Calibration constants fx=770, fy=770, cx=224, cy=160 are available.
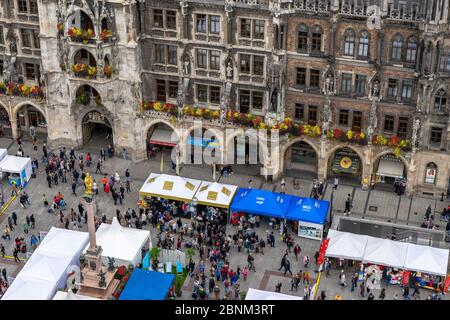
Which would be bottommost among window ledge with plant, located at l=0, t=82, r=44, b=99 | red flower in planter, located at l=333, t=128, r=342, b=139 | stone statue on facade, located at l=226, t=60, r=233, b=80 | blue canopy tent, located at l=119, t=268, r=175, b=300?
blue canopy tent, located at l=119, t=268, r=175, b=300

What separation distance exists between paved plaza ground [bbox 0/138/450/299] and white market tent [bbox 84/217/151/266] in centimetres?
479

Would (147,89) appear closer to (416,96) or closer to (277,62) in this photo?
(277,62)

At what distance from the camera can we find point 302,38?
7256 cm

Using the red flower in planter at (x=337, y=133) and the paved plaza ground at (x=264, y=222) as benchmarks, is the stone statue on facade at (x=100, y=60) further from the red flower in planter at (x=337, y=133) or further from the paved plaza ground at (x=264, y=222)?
the red flower in planter at (x=337, y=133)

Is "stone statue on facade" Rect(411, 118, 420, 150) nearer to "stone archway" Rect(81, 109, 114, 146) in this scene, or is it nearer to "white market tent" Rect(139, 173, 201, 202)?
"white market tent" Rect(139, 173, 201, 202)

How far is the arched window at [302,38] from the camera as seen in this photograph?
7194cm

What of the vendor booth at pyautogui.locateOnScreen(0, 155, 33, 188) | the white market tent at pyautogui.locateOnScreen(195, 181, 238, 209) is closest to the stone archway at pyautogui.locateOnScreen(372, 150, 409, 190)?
the white market tent at pyautogui.locateOnScreen(195, 181, 238, 209)

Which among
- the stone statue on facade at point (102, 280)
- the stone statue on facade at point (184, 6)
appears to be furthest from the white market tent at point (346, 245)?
the stone statue on facade at point (184, 6)

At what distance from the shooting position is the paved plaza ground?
6594cm

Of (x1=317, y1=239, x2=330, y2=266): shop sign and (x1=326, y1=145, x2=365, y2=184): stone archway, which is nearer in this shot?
(x1=317, y1=239, x2=330, y2=266): shop sign

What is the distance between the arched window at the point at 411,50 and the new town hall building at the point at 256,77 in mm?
101

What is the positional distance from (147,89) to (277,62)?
14986 mm

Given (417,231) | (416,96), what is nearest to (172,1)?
(416,96)

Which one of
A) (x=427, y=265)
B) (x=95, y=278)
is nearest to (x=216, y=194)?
(x=95, y=278)
